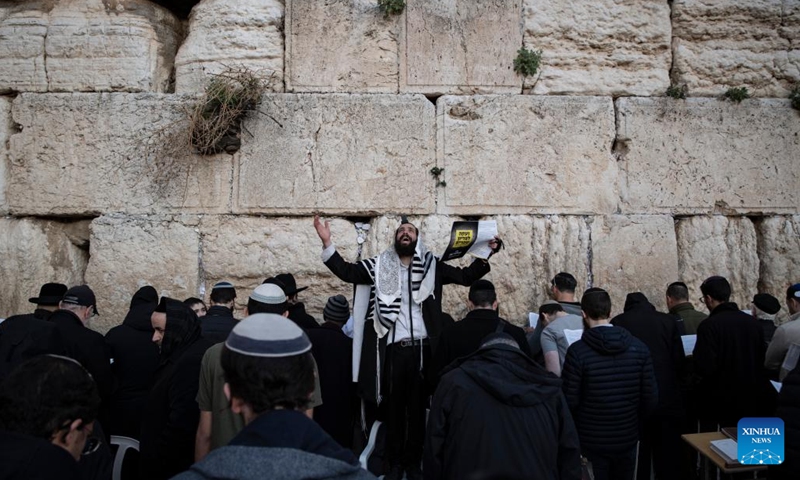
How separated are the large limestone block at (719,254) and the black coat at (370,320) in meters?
2.51

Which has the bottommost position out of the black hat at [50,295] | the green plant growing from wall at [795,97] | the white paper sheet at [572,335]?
the white paper sheet at [572,335]

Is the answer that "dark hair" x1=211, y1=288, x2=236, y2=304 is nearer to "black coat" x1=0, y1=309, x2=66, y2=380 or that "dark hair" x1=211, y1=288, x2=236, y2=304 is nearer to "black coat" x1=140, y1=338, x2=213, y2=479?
"black coat" x1=0, y1=309, x2=66, y2=380

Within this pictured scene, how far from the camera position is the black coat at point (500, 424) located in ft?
7.61

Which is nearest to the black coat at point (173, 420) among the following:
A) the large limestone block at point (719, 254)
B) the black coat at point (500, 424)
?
the black coat at point (500, 424)

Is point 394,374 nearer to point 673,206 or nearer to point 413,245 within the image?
point 413,245

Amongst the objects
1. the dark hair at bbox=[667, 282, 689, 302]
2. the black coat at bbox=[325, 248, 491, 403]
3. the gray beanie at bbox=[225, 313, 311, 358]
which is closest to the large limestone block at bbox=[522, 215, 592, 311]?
the dark hair at bbox=[667, 282, 689, 302]

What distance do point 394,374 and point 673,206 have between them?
3.41m

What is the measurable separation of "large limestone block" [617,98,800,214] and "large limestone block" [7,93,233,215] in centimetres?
394

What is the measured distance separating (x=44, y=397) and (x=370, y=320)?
8.01 feet

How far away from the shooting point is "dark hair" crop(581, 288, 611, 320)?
3240 mm

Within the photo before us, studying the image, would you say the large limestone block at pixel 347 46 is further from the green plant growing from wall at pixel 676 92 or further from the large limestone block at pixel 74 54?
the green plant growing from wall at pixel 676 92

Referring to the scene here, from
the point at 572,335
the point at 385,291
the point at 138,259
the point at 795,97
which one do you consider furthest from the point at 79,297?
the point at 795,97

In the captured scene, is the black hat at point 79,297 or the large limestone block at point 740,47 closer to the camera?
the black hat at point 79,297

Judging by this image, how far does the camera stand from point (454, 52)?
18.4 ft
